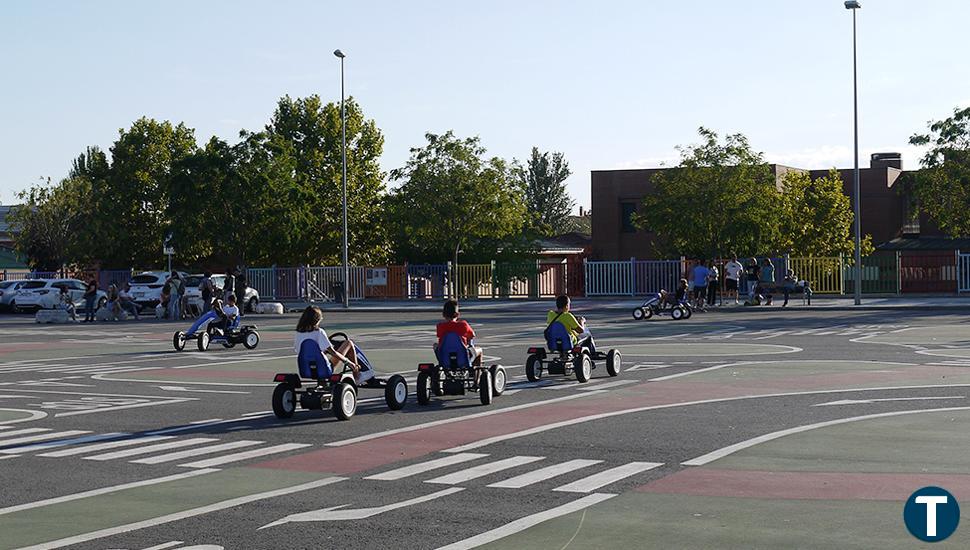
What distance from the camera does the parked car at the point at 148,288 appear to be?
181 feet

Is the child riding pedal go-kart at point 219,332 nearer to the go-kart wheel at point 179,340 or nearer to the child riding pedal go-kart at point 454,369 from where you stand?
the go-kart wheel at point 179,340

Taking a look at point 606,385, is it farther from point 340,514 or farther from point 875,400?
point 340,514

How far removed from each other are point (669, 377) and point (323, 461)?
9.11 m

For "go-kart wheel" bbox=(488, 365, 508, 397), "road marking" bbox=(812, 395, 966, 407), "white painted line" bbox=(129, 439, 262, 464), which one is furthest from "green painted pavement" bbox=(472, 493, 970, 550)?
"go-kart wheel" bbox=(488, 365, 508, 397)

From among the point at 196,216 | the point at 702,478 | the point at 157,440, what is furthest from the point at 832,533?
the point at 196,216

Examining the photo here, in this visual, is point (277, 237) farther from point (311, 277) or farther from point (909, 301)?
point (909, 301)

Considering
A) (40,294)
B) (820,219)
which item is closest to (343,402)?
(40,294)

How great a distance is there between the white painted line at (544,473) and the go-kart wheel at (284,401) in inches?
189

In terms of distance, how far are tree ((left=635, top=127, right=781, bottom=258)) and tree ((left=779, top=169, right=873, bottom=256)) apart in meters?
16.1

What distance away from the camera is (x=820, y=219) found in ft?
234

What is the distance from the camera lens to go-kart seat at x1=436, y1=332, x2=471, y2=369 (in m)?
16.5

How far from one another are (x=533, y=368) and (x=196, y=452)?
25.5 feet

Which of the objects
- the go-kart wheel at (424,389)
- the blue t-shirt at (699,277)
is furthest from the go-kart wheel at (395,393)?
the blue t-shirt at (699,277)

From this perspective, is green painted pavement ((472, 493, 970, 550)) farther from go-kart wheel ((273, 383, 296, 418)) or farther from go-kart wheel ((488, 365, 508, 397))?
go-kart wheel ((488, 365, 508, 397))
